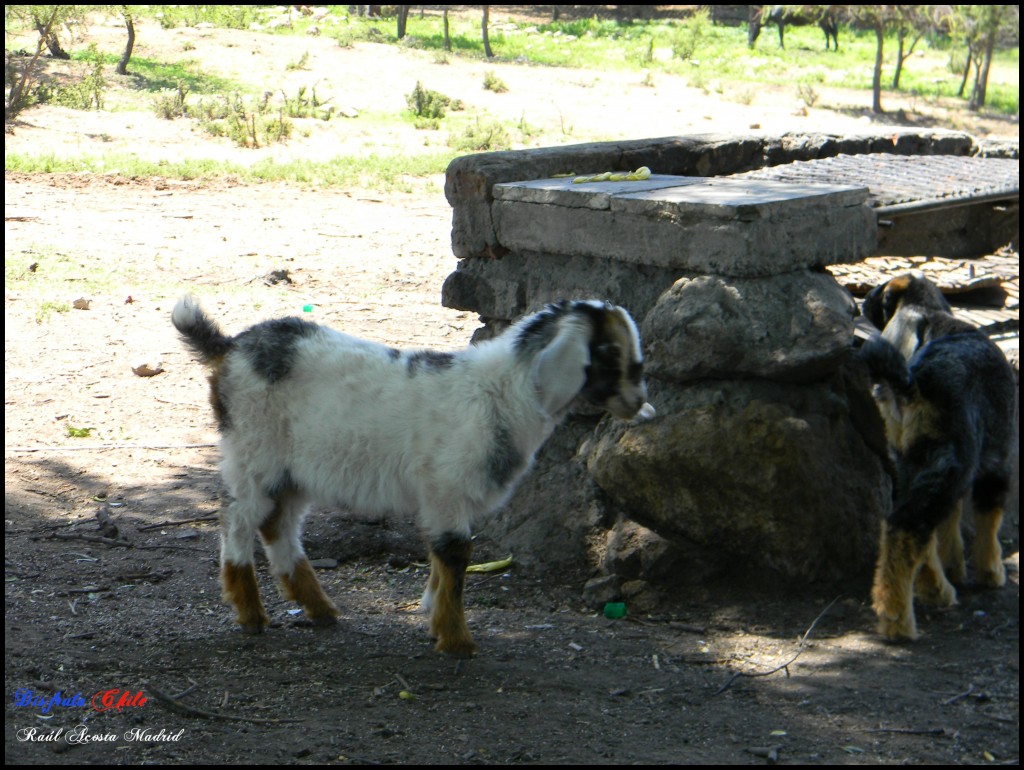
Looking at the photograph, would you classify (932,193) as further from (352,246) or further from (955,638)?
(352,246)

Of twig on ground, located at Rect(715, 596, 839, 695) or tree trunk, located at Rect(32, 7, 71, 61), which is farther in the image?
tree trunk, located at Rect(32, 7, 71, 61)

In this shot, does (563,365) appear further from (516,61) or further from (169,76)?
(516,61)

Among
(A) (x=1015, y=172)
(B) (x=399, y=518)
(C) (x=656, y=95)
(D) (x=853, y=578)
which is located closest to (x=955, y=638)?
(D) (x=853, y=578)

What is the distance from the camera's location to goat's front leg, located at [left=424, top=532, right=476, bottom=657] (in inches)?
173

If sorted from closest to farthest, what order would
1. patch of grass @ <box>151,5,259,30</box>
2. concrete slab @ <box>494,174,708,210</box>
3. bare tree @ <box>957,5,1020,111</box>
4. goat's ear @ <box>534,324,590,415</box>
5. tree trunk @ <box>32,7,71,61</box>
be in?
goat's ear @ <box>534,324,590,415</box>
concrete slab @ <box>494,174,708,210</box>
tree trunk @ <box>32,7,71,61</box>
patch of grass @ <box>151,5,259,30</box>
bare tree @ <box>957,5,1020,111</box>

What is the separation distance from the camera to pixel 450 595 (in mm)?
4469

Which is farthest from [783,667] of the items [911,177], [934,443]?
[911,177]

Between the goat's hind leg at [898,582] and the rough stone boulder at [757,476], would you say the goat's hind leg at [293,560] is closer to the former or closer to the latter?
the rough stone boulder at [757,476]

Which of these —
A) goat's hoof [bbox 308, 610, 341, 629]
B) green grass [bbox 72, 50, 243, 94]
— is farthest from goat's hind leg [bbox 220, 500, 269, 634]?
green grass [bbox 72, 50, 243, 94]

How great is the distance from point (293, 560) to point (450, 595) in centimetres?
83

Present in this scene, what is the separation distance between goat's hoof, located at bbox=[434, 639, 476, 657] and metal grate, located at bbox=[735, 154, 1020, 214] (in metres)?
3.64

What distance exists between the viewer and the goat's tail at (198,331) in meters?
4.59

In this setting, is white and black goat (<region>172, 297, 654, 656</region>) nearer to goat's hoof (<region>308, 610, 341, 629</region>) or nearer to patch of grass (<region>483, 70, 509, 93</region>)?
goat's hoof (<region>308, 610, 341, 629</region>)

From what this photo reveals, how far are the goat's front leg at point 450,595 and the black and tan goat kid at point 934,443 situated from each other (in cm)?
185
